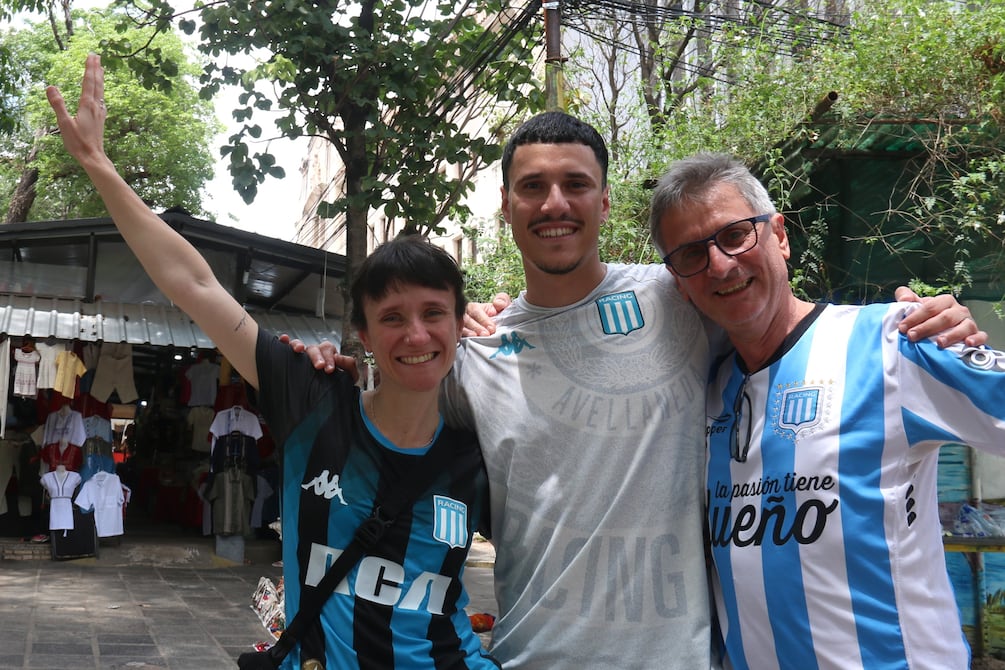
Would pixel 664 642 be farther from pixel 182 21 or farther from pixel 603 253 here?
pixel 182 21

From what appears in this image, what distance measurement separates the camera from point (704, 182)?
2.48 metres

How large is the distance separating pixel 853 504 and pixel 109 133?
986 inches

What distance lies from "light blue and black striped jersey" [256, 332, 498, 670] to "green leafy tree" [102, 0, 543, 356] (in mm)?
4993

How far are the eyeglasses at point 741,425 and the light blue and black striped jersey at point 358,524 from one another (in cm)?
68

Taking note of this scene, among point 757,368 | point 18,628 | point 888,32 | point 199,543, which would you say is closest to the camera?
point 757,368

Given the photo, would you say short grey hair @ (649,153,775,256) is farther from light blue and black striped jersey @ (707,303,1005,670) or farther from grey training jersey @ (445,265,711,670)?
light blue and black striped jersey @ (707,303,1005,670)

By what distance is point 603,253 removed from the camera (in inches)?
333

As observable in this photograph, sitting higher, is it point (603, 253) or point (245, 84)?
point (245, 84)

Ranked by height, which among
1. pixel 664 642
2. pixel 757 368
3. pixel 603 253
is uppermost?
pixel 603 253

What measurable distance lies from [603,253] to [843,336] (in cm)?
622

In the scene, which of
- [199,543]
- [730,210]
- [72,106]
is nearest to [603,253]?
[730,210]

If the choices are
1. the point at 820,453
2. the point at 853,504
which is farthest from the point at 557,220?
the point at 853,504

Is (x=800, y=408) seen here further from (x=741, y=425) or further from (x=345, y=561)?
(x=345, y=561)

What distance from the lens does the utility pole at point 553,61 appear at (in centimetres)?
831
